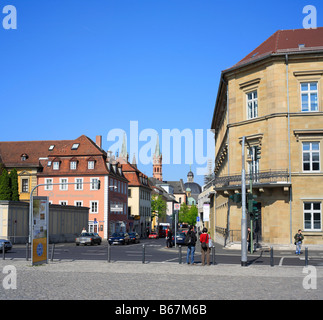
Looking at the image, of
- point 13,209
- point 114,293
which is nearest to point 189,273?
point 114,293

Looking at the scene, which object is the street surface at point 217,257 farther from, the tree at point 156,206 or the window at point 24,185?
the tree at point 156,206

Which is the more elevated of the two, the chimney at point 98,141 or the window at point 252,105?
the chimney at point 98,141

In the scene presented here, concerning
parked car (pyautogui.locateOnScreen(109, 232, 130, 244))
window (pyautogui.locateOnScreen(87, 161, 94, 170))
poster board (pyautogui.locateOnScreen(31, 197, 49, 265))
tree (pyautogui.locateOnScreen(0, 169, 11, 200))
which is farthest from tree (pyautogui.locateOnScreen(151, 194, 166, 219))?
poster board (pyautogui.locateOnScreen(31, 197, 49, 265))

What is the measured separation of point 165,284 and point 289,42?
27.5 metres

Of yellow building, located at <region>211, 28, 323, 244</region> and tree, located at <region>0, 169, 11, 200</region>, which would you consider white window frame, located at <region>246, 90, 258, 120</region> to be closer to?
yellow building, located at <region>211, 28, 323, 244</region>

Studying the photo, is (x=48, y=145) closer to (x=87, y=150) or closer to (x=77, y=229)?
(x=87, y=150)

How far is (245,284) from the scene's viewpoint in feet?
47.8

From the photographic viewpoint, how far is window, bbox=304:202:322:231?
3281 cm

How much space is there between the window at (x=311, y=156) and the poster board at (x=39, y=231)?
19345 mm

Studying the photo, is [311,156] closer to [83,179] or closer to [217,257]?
[217,257]

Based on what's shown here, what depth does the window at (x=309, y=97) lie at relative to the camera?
3366 centimetres

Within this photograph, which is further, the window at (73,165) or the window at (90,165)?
the window at (73,165)

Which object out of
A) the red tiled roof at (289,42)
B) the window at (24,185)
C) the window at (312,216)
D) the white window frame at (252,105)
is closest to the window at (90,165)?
the window at (24,185)
